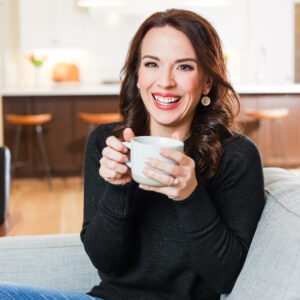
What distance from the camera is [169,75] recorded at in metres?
1.16

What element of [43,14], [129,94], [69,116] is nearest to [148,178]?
[129,94]

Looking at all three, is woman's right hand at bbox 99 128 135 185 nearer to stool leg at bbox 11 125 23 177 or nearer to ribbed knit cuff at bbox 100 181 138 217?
ribbed knit cuff at bbox 100 181 138 217

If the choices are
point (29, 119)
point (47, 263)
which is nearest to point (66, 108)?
point (29, 119)

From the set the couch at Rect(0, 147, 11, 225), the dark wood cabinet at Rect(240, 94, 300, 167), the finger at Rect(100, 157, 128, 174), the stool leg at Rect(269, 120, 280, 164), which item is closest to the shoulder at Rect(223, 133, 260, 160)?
the finger at Rect(100, 157, 128, 174)

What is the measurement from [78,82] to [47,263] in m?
5.79

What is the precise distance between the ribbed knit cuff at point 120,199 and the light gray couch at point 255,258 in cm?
29

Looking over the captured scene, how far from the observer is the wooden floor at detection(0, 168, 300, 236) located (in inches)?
142

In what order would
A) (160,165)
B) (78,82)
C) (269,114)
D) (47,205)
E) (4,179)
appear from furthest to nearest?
(78,82) < (269,114) < (47,205) < (4,179) < (160,165)

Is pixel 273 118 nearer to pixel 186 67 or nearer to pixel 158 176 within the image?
pixel 186 67

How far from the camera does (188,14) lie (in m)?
1.19

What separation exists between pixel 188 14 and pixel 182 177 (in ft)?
1.53

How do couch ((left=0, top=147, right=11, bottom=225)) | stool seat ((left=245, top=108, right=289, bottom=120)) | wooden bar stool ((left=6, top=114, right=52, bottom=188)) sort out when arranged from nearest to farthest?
couch ((left=0, top=147, right=11, bottom=225)) → wooden bar stool ((left=6, top=114, right=52, bottom=188)) → stool seat ((left=245, top=108, right=289, bottom=120))

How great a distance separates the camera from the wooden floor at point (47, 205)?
3596 mm

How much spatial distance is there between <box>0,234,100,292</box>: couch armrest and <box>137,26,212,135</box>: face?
0.48 m
